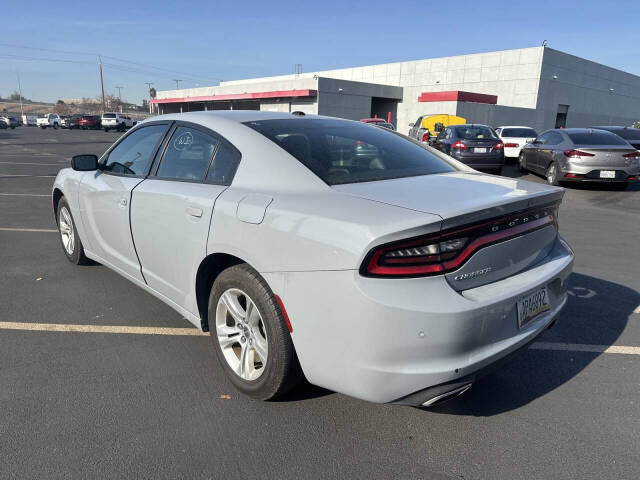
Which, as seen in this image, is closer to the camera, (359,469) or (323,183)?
(359,469)

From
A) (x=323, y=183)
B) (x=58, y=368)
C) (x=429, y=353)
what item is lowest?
(x=58, y=368)

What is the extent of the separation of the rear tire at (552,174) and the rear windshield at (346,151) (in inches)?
369

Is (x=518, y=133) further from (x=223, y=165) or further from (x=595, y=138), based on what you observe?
(x=223, y=165)

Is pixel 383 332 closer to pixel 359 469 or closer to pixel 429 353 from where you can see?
pixel 429 353

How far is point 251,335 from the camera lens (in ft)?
8.55

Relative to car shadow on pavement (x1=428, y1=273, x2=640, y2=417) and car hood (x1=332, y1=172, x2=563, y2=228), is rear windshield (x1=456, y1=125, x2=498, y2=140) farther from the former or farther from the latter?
car hood (x1=332, y1=172, x2=563, y2=228)

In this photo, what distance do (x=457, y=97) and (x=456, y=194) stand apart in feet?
107

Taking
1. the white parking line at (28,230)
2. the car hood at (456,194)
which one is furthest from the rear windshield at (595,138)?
the white parking line at (28,230)

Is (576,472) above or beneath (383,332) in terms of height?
beneath

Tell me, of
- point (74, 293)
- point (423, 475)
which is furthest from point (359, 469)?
point (74, 293)

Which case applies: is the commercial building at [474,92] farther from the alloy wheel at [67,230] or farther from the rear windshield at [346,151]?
the rear windshield at [346,151]

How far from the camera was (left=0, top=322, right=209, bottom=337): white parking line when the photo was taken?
354cm

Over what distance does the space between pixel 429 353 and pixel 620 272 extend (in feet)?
13.5

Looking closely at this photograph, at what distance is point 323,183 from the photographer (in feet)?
8.04
